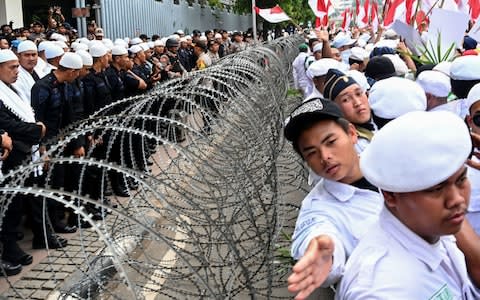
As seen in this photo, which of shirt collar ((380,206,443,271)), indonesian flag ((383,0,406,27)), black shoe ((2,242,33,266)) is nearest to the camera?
shirt collar ((380,206,443,271))

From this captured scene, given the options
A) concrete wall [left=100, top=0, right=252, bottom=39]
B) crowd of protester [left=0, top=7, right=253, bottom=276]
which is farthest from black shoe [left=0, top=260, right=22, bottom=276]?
concrete wall [left=100, top=0, right=252, bottom=39]

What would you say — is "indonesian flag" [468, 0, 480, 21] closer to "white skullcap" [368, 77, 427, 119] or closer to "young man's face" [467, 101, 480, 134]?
"white skullcap" [368, 77, 427, 119]

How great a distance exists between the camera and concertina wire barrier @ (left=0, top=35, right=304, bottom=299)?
2.61 metres

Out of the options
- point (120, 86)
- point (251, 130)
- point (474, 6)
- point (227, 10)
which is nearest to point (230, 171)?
point (251, 130)

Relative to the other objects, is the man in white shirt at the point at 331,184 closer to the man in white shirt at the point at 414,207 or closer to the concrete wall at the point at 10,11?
the man in white shirt at the point at 414,207

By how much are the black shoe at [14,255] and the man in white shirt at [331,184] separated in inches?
123

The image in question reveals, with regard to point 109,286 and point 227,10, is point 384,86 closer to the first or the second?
point 109,286

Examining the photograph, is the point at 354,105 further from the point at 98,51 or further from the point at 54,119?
the point at 98,51

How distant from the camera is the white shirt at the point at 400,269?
1.36 m

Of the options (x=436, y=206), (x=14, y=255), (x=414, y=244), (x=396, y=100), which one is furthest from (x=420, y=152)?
(x=14, y=255)

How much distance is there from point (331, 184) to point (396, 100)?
130 cm

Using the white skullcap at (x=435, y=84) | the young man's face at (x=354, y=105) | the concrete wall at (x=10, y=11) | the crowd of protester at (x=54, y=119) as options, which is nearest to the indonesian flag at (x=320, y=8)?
the crowd of protester at (x=54, y=119)

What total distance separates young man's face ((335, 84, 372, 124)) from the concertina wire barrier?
58 cm

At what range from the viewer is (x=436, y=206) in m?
1.38
